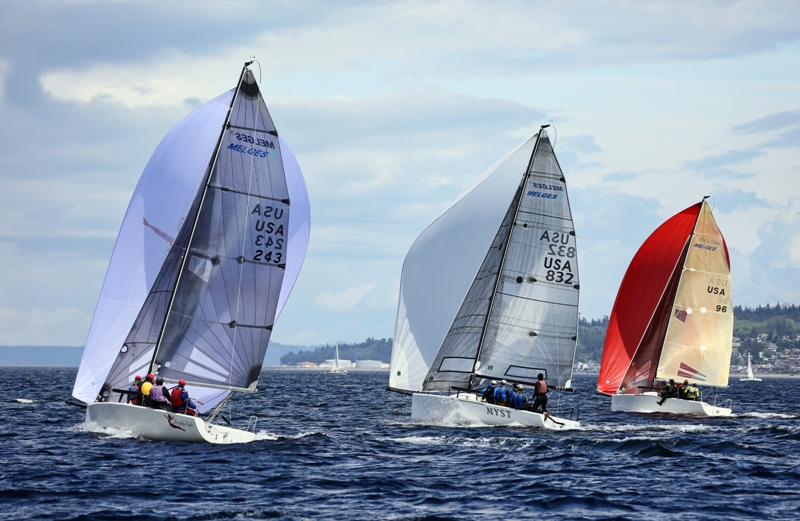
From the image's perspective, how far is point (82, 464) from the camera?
1945 centimetres

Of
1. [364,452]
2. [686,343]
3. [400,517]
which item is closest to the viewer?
[400,517]

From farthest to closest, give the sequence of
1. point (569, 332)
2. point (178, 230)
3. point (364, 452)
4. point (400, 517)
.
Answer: point (569, 332) < point (178, 230) < point (364, 452) < point (400, 517)

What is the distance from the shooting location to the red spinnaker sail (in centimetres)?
4081

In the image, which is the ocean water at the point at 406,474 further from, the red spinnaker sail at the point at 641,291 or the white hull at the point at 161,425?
the red spinnaker sail at the point at 641,291

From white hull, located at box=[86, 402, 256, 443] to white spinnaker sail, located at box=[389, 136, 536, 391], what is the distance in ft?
29.7

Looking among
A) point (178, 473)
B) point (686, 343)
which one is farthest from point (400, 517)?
point (686, 343)

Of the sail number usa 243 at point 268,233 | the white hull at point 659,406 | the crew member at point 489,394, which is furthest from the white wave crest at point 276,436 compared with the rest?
the white hull at point 659,406

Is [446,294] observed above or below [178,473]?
above

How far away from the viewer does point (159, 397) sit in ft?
72.8

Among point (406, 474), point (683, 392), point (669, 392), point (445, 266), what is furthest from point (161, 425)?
point (683, 392)

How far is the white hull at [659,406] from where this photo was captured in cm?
3628

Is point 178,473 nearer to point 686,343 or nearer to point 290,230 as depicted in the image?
point 290,230

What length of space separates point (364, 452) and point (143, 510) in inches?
318

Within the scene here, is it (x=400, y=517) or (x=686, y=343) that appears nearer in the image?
(x=400, y=517)
